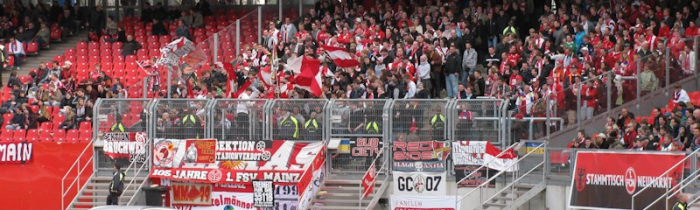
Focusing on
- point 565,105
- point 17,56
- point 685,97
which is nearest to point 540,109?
point 565,105

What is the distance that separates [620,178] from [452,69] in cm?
827

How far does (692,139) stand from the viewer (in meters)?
28.7

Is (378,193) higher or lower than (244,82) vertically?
lower

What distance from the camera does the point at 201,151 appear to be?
33.9 m

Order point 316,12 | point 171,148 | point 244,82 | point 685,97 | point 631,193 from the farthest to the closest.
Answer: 1. point 316,12
2. point 244,82
3. point 171,148
4. point 685,97
5. point 631,193

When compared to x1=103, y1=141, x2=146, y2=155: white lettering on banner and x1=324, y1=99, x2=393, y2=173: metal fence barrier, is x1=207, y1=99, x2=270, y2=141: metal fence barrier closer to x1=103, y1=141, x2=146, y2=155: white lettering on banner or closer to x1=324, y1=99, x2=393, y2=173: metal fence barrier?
x1=324, y1=99, x2=393, y2=173: metal fence barrier

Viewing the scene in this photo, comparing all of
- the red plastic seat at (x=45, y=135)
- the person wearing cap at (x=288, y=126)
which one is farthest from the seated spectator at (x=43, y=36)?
the person wearing cap at (x=288, y=126)

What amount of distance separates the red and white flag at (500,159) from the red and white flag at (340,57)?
5.46 meters

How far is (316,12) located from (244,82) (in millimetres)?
5729

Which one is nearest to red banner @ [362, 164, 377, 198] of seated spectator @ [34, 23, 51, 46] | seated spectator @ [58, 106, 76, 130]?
seated spectator @ [58, 106, 76, 130]

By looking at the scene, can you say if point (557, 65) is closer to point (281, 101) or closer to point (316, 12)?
point (281, 101)

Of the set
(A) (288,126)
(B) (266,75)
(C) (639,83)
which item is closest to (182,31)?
(B) (266,75)

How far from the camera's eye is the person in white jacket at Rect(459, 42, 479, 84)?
120 ft

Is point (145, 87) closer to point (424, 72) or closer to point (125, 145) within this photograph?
point (125, 145)
